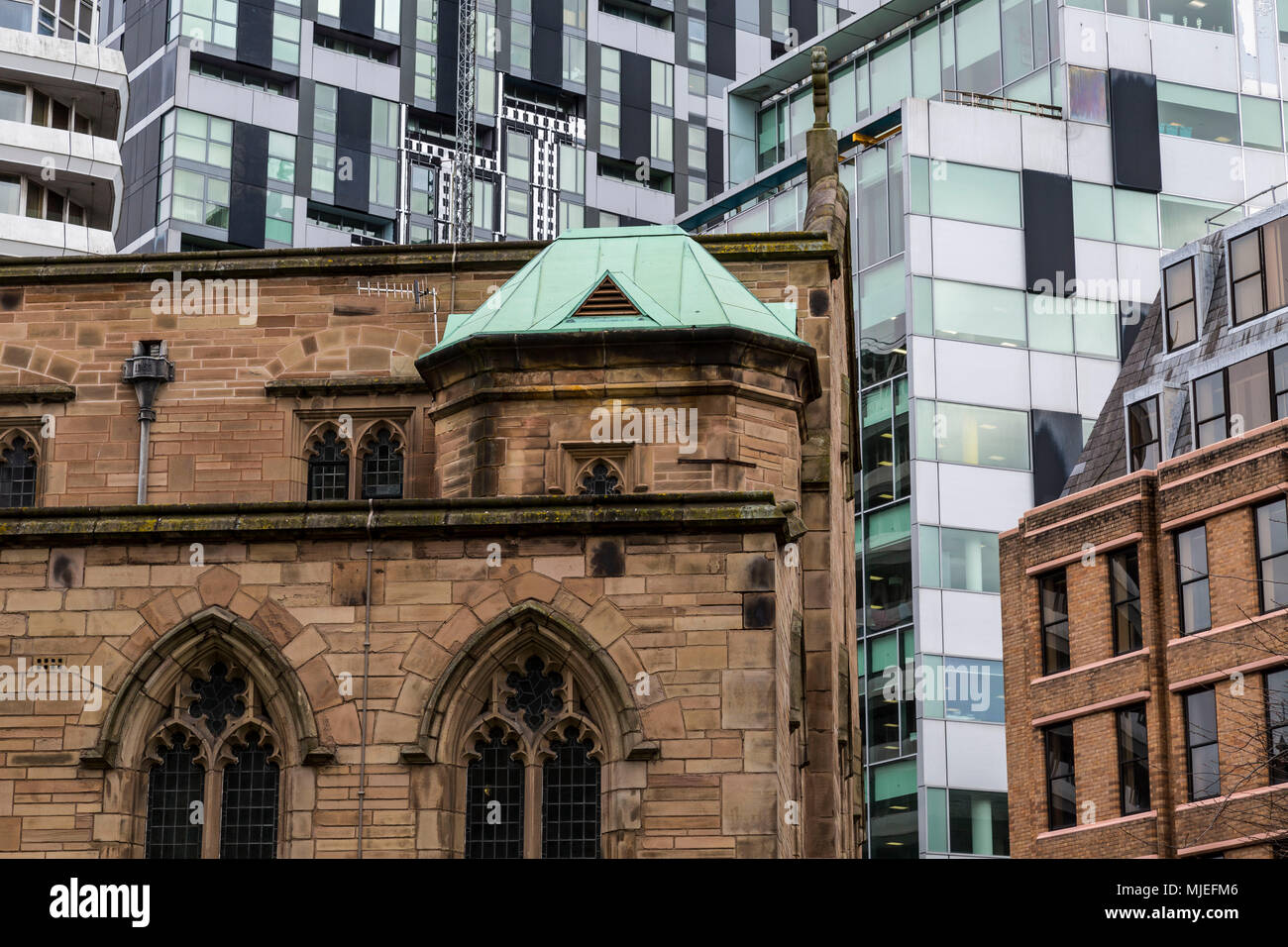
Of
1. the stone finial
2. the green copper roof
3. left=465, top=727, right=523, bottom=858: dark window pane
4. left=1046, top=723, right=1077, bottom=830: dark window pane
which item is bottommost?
left=465, top=727, right=523, bottom=858: dark window pane

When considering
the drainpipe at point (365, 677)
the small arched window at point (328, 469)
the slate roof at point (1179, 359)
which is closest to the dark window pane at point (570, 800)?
the drainpipe at point (365, 677)

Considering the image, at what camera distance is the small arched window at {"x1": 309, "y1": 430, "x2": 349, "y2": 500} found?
38188 mm

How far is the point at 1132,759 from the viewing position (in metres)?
61.0

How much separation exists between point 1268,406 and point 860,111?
2918 centimetres

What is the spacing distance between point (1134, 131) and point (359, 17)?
126ft

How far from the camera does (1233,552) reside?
5853 cm

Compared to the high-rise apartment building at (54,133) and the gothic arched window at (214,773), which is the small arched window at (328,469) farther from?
the high-rise apartment building at (54,133)

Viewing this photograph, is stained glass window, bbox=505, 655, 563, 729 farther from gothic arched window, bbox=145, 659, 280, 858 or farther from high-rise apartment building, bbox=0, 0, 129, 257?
high-rise apartment building, bbox=0, 0, 129, 257

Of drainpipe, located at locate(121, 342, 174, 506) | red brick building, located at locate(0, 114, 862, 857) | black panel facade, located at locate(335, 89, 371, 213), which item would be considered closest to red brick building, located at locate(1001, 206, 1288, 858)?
drainpipe, located at locate(121, 342, 174, 506)

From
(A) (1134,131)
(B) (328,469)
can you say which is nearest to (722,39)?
(A) (1134,131)

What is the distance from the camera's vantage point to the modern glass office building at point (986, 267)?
68.8 m

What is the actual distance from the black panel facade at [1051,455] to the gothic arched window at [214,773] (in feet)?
154

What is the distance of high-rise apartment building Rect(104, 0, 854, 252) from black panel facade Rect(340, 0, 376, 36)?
79 millimetres

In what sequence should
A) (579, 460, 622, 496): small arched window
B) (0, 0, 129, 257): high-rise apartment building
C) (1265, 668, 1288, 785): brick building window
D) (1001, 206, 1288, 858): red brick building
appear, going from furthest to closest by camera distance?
(0, 0, 129, 257): high-rise apartment building → (1001, 206, 1288, 858): red brick building → (1265, 668, 1288, 785): brick building window → (579, 460, 622, 496): small arched window
